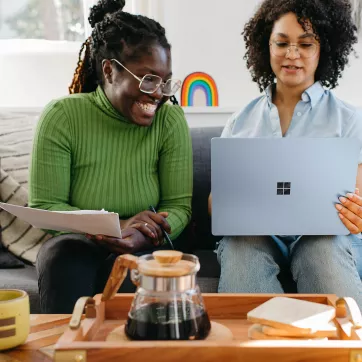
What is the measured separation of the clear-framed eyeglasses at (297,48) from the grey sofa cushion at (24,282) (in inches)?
38.8

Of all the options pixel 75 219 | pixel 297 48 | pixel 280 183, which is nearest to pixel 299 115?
pixel 297 48

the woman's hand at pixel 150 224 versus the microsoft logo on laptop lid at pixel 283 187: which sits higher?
the microsoft logo on laptop lid at pixel 283 187

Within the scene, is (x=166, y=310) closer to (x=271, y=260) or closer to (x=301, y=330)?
(x=301, y=330)

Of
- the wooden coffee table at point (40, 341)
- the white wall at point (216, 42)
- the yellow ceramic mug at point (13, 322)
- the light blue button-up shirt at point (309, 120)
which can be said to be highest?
the white wall at point (216, 42)

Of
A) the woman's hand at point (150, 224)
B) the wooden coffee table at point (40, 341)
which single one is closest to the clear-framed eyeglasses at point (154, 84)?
the woman's hand at point (150, 224)

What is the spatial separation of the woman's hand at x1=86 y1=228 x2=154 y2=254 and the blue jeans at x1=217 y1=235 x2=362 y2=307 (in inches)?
9.2

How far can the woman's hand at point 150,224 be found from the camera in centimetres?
156

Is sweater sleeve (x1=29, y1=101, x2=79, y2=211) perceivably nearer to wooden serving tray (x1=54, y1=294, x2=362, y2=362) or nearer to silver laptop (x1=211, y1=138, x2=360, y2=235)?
silver laptop (x1=211, y1=138, x2=360, y2=235)

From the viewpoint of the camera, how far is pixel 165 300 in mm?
848

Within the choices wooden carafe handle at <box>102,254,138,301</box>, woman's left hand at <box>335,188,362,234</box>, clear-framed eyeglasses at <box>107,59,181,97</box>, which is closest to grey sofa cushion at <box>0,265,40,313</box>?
clear-framed eyeglasses at <box>107,59,181,97</box>

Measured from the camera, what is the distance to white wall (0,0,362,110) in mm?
2512

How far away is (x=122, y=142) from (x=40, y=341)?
2.72ft

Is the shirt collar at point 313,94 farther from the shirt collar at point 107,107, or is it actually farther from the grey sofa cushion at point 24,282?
the grey sofa cushion at point 24,282

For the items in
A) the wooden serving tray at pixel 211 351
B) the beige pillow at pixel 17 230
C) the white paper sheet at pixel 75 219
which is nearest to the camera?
the wooden serving tray at pixel 211 351
